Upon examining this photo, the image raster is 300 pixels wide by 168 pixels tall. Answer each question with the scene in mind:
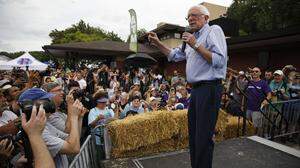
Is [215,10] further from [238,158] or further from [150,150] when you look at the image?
[238,158]

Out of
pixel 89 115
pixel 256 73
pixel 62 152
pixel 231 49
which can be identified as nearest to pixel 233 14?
pixel 231 49

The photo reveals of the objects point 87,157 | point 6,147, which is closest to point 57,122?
point 87,157

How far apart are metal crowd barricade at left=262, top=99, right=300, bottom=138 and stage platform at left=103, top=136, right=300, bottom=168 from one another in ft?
5.93

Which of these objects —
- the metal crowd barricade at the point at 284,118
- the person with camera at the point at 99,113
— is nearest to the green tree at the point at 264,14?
the metal crowd barricade at the point at 284,118

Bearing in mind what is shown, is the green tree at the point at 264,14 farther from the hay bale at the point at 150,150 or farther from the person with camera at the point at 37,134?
the person with camera at the point at 37,134

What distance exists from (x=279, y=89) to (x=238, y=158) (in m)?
3.70

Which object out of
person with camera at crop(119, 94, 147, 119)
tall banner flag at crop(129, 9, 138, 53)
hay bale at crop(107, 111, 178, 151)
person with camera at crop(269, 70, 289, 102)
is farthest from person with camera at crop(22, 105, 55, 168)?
person with camera at crop(269, 70, 289, 102)

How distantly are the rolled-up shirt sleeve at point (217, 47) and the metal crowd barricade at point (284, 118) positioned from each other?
4309 millimetres

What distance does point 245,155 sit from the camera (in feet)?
14.5

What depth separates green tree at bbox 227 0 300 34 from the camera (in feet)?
76.0

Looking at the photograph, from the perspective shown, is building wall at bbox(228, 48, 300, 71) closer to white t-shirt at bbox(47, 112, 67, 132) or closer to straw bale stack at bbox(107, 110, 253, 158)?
straw bale stack at bbox(107, 110, 253, 158)

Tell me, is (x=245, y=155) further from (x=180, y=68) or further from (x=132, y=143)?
(x=180, y=68)

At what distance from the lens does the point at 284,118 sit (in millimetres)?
6594

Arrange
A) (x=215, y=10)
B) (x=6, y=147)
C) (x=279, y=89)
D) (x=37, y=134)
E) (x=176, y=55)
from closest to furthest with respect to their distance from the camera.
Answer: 1. (x=37, y=134)
2. (x=6, y=147)
3. (x=176, y=55)
4. (x=279, y=89)
5. (x=215, y=10)
